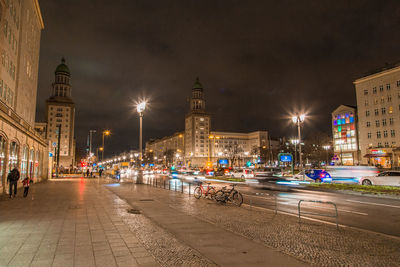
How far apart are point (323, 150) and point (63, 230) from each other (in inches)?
3117

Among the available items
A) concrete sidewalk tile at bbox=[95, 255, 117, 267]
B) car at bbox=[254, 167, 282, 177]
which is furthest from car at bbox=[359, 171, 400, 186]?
concrete sidewalk tile at bbox=[95, 255, 117, 267]

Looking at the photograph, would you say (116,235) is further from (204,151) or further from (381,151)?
(204,151)

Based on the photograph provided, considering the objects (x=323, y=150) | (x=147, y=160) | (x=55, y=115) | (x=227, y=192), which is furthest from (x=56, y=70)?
(x=227, y=192)

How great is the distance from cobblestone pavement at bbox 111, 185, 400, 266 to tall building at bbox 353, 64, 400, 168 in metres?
69.1

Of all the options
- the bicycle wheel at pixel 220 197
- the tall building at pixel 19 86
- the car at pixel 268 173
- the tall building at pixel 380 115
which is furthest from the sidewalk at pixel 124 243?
the tall building at pixel 380 115

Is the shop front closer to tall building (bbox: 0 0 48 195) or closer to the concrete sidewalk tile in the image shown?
tall building (bbox: 0 0 48 195)

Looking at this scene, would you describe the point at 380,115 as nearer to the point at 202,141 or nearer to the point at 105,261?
the point at 105,261

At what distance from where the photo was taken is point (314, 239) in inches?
309

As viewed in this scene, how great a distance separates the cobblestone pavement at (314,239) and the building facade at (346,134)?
97445mm

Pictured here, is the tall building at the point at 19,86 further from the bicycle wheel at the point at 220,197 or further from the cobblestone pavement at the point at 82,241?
the bicycle wheel at the point at 220,197

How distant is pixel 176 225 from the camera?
9680 millimetres

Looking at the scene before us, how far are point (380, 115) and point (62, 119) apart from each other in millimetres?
127523

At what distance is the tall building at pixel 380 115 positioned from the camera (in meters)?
70.9

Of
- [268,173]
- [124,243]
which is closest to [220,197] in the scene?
[124,243]
